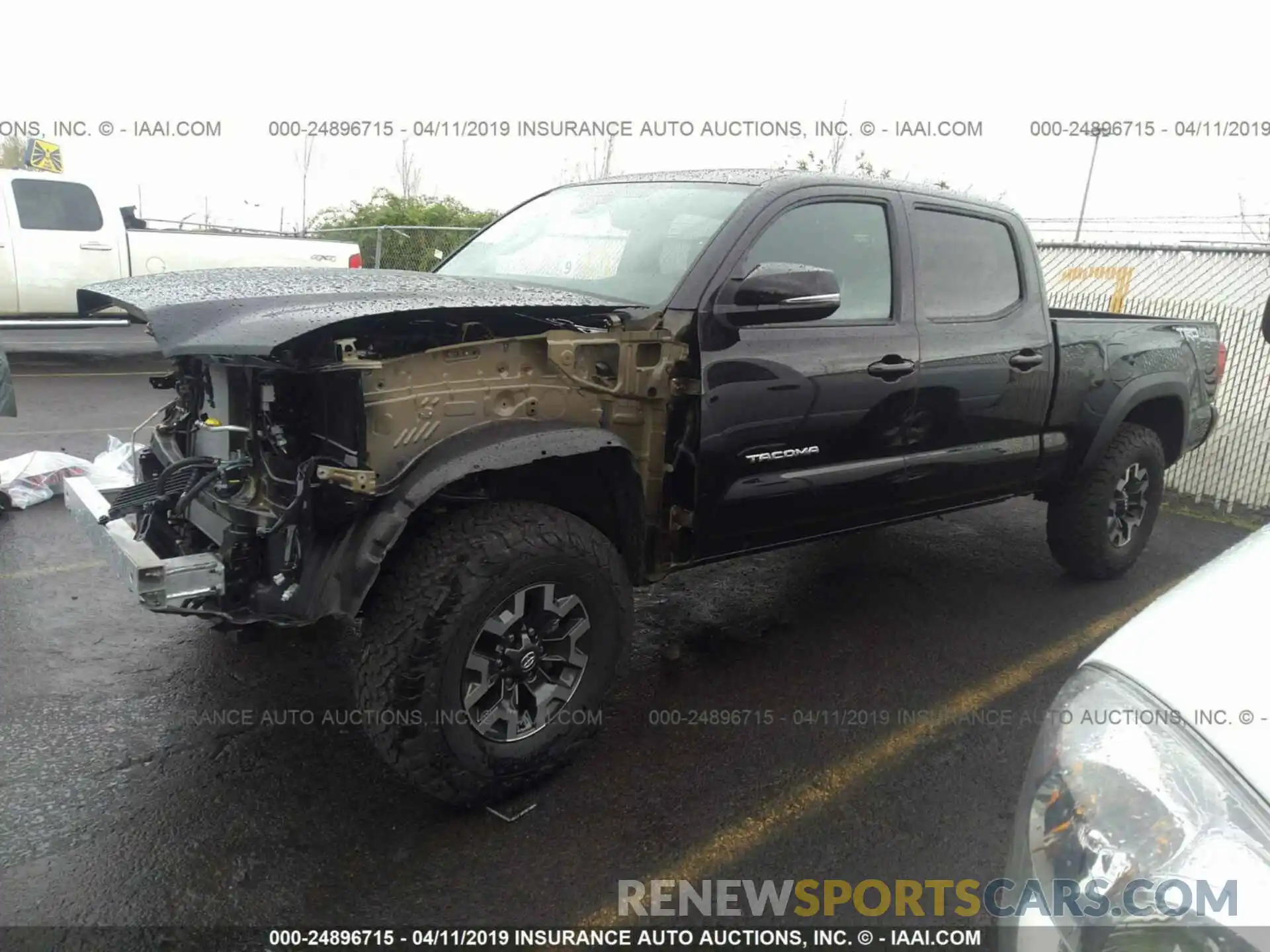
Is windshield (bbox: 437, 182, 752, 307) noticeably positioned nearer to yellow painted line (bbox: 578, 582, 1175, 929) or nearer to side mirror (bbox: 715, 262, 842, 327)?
side mirror (bbox: 715, 262, 842, 327)

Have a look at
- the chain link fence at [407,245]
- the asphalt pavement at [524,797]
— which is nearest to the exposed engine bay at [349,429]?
the asphalt pavement at [524,797]

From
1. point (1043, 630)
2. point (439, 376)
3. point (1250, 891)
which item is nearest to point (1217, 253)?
point (1043, 630)

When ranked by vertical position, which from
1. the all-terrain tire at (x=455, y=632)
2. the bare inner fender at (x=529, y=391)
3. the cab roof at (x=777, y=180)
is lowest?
the all-terrain tire at (x=455, y=632)

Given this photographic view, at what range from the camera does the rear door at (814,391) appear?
10.6 feet

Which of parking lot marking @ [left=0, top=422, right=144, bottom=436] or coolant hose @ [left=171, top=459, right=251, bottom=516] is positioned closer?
coolant hose @ [left=171, top=459, right=251, bottom=516]

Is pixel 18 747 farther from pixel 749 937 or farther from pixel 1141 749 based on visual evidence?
pixel 1141 749

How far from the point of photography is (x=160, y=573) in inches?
98.7

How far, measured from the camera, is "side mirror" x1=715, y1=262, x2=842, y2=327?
307 centimetres

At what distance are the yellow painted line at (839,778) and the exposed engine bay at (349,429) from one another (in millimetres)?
Result: 1217

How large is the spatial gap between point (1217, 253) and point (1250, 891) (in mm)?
7529

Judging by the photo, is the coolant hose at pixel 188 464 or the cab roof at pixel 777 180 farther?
the cab roof at pixel 777 180

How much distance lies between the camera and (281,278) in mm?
3086

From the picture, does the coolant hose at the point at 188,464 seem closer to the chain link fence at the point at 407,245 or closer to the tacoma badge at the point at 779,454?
the tacoma badge at the point at 779,454

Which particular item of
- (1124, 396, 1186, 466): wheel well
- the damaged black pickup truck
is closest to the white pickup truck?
the damaged black pickup truck
